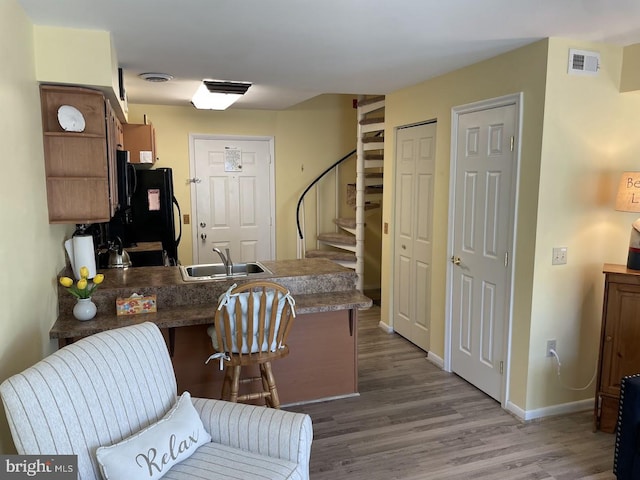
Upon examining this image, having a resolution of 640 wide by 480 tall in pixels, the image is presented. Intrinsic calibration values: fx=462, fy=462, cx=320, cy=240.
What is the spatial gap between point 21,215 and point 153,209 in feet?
8.92

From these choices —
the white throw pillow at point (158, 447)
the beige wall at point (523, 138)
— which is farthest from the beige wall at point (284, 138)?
the white throw pillow at point (158, 447)

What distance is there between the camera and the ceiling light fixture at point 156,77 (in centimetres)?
364

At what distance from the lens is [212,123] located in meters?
5.61

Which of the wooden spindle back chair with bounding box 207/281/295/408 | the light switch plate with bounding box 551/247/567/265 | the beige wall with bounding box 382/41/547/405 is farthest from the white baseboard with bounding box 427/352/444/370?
the wooden spindle back chair with bounding box 207/281/295/408

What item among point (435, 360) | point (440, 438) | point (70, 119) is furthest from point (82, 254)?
point (435, 360)

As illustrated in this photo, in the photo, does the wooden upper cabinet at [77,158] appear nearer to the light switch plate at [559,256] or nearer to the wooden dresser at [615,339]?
the light switch plate at [559,256]

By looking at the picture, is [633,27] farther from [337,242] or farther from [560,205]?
[337,242]

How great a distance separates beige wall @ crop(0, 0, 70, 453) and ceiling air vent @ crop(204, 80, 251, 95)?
1.69m

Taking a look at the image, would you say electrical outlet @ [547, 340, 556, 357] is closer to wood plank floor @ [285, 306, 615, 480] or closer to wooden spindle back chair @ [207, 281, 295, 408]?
wood plank floor @ [285, 306, 615, 480]

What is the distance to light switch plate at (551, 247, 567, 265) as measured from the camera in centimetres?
289

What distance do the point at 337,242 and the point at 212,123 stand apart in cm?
210

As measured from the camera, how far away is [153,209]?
472cm

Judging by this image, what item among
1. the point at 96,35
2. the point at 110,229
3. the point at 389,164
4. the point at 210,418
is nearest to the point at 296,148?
the point at 389,164

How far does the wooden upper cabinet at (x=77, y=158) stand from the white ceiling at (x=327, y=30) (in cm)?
38
